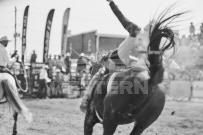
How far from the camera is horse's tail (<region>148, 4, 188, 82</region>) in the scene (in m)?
3.44

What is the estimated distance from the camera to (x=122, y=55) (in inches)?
159

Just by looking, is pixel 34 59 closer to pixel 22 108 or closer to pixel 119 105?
pixel 22 108

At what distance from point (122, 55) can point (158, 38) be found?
688 mm

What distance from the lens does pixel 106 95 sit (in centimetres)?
397

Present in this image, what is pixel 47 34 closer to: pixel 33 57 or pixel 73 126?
pixel 33 57

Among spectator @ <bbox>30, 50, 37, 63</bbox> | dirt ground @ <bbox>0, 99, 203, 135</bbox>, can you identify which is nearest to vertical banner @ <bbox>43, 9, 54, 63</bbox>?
spectator @ <bbox>30, 50, 37, 63</bbox>

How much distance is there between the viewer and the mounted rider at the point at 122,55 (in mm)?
3688

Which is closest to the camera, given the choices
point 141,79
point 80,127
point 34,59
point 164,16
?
point 164,16

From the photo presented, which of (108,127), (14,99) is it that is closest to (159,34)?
(108,127)

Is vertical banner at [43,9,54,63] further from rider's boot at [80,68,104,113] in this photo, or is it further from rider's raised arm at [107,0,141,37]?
rider's raised arm at [107,0,141,37]

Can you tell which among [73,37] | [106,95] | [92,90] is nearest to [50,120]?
[92,90]

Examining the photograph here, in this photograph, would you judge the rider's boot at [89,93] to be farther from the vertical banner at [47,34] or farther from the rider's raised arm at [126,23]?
the vertical banner at [47,34]

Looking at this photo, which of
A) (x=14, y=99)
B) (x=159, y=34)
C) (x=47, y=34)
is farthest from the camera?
(x=47, y=34)

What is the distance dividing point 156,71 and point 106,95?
2.53ft
